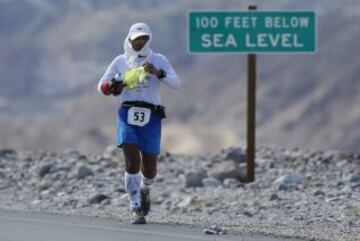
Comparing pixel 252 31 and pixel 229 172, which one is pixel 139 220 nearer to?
pixel 252 31

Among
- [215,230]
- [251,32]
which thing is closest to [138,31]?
A: [215,230]

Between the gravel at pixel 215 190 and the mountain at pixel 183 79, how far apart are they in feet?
210

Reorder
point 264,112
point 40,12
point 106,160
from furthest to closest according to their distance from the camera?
Result: 1. point 40,12
2. point 264,112
3. point 106,160

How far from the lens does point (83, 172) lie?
726 inches

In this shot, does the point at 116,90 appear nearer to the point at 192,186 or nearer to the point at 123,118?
the point at 123,118

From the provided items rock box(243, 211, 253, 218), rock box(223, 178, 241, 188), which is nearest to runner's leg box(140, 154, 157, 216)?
rock box(243, 211, 253, 218)

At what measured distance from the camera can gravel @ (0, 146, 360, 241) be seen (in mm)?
13180

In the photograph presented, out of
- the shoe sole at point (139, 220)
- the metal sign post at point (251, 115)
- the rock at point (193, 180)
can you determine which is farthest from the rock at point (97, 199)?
the shoe sole at point (139, 220)

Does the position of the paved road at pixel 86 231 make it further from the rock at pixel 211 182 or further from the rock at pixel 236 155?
the rock at pixel 236 155

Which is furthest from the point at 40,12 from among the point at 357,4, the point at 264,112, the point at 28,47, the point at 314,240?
the point at 314,240

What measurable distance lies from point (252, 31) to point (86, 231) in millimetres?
6948

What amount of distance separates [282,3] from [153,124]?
13139 centimetres

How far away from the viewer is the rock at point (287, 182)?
17.0 m

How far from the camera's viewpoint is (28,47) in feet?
495
